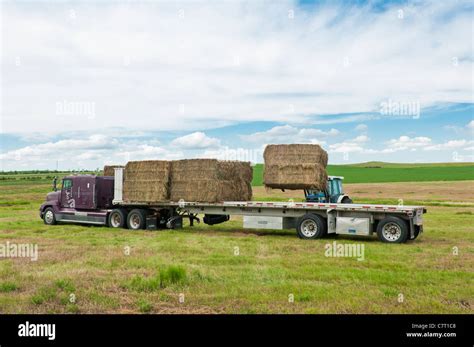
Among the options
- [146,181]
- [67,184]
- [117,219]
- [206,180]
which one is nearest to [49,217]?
[67,184]

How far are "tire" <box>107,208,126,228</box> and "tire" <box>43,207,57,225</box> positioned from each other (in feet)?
9.94

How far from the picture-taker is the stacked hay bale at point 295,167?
1895cm

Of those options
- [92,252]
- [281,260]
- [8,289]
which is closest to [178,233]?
[92,252]

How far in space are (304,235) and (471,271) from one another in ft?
23.4

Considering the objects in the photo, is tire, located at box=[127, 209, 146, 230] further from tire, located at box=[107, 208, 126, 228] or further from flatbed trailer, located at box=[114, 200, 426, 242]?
flatbed trailer, located at box=[114, 200, 426, 242]

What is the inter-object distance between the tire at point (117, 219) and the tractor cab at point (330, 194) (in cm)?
761

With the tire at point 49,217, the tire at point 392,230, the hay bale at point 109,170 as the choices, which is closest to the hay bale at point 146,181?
the hay bale at point 109,170

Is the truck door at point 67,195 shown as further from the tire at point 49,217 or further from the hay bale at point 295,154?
the hay bale at point 295,154

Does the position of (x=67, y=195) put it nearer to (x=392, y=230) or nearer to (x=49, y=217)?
(x=49, y=217)

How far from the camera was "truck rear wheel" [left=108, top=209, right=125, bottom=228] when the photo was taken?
72.7 ft

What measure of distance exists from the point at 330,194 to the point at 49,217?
40.9ft

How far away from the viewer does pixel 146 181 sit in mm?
21750

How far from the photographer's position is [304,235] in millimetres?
18516

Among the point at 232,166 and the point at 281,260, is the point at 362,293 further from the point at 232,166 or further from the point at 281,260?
the point at 232,166
